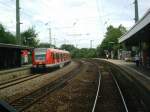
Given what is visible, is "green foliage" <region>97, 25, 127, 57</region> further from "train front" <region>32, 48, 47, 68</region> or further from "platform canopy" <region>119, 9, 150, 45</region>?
"platform canopy" <region>119, 9, 150, 45</region>

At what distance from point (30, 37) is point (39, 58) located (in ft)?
142

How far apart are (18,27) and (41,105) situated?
33274mm

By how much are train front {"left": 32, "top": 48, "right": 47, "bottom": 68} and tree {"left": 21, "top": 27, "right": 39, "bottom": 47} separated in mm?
41457

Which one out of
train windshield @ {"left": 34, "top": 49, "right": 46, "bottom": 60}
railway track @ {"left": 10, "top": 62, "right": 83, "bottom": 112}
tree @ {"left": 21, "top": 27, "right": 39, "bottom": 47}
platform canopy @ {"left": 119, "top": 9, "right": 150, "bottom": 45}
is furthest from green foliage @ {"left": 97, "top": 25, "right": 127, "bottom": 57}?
railway track @ {"left": 10, "top": 62, "right": 83, "bottom": 112}

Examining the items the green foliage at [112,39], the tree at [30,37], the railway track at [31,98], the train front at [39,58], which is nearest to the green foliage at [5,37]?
the tree at [30,37]

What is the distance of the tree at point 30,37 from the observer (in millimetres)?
79787

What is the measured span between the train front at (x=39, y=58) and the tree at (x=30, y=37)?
41.5 meters

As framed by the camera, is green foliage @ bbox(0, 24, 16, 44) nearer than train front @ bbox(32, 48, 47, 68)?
No

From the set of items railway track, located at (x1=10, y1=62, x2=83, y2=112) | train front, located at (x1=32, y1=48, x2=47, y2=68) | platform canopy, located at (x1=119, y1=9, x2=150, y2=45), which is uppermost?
platform canopy, located at (x1=119, y1=9, x2=150, y2=45)

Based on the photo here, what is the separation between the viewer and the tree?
79.8m

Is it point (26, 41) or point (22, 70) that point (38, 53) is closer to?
point (22, 70)

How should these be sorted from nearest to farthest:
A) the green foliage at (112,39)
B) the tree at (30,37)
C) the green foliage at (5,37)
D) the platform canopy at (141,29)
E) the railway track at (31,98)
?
the railway track at (31,98), the platform canopy at (141,29), the green foliage at (5,37), the tree at (30,37), the green foliage at (112,39)

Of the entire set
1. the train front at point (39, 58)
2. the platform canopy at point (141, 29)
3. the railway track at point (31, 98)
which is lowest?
the railway track at point (31, 98)

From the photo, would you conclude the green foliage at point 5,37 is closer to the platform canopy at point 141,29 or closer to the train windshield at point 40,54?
the train windshield at point 40,54
